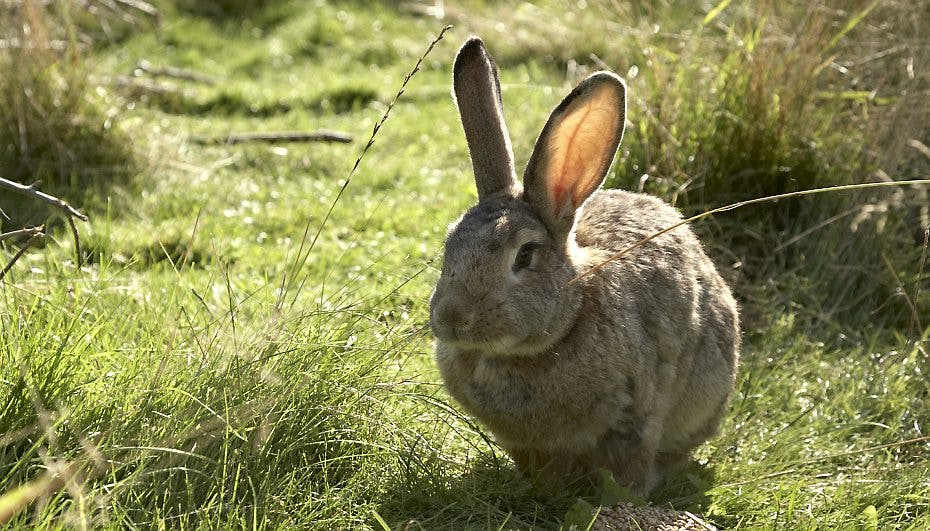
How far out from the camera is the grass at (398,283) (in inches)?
139

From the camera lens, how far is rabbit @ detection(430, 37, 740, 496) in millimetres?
3746

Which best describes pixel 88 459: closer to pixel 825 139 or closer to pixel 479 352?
pixel 479 352

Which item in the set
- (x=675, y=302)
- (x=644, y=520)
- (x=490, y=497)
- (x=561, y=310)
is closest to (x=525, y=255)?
(x=561, y=310)

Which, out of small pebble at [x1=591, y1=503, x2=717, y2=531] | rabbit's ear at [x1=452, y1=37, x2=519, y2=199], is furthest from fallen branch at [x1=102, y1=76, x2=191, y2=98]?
small pebble at [x1=591, y1=503, x2=717, y2=531]

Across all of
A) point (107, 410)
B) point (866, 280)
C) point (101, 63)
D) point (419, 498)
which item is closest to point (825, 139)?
point (866, 280)

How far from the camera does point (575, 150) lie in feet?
12.9

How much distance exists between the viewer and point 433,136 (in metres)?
7.93

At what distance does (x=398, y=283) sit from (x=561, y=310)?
1.47 metres

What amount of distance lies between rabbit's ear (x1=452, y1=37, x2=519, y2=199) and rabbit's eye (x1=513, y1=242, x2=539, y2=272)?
323mm

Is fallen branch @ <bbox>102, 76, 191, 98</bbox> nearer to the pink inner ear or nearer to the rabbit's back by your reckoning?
the rabbit's back

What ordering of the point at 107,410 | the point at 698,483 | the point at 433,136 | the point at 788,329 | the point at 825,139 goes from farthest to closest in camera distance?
the point at 433,136 → the point at 825,139 → the point at 788,329 → the point at 698,483 → the point at 107,410

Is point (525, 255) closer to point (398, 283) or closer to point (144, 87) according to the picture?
point (398, 283)

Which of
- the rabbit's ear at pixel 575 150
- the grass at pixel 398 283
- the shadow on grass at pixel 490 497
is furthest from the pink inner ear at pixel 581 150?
the shadow on grass at pixel 490 497

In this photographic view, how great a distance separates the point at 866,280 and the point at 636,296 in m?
2.29
